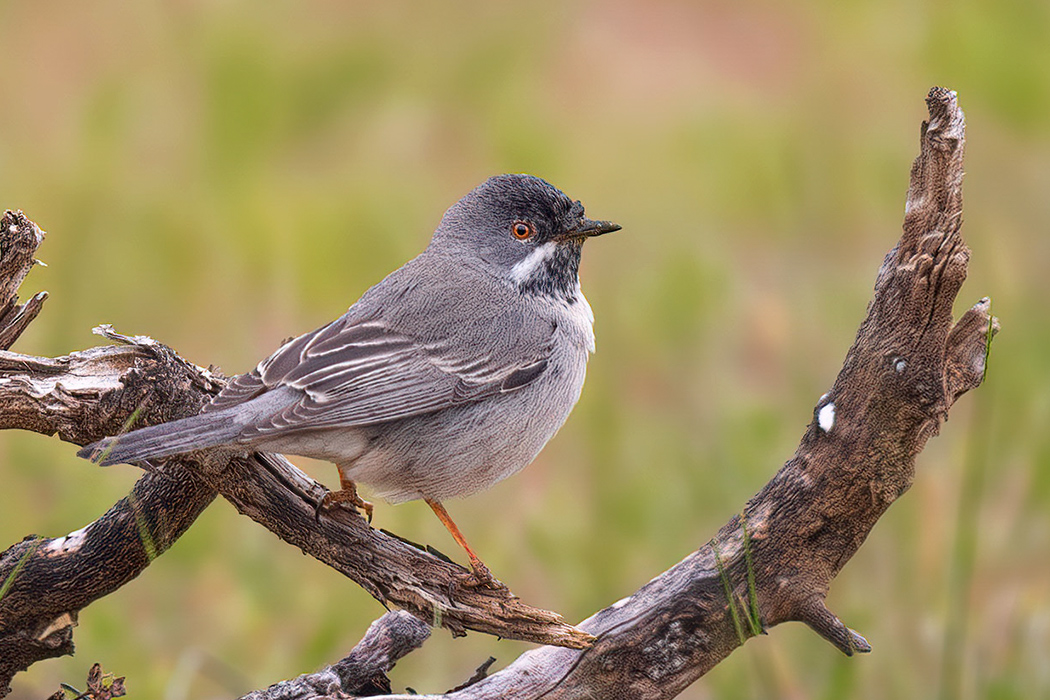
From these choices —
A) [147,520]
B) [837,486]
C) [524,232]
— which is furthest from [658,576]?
[147,520]

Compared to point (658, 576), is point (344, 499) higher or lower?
higher

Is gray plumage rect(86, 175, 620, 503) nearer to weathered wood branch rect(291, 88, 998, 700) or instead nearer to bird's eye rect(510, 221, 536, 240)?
bird's eye rect(510, 221, 536, 240)

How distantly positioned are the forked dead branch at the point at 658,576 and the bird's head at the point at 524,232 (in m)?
1.17

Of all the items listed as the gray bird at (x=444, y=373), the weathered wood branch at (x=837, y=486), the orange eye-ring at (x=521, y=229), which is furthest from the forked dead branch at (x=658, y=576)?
the orange eye-ring at (x=521, y=229)

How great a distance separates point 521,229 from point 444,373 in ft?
2.64

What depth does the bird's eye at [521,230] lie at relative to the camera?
15.8 ft

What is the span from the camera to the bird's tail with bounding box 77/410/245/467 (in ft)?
11.6

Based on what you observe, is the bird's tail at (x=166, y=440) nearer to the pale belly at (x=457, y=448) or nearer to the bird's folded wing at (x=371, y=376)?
the bird's folded wing at (x=371, y=376)

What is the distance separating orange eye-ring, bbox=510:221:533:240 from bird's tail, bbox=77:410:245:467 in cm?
146

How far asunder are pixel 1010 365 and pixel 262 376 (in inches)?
192

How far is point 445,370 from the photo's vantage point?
14.0 ft

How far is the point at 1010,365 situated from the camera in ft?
24.3

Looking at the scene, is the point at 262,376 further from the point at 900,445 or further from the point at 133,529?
the point at 900,445

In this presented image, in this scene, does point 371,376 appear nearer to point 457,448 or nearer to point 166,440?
point 457,448
